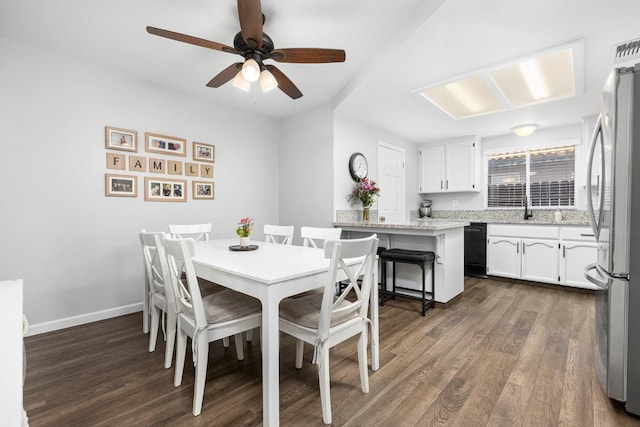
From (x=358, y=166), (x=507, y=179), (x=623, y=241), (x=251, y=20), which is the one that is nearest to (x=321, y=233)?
(x=251, y=20)

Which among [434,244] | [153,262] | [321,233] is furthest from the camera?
[434,244]

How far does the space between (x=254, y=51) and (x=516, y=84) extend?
106 inches

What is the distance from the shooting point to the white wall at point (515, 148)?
423cm

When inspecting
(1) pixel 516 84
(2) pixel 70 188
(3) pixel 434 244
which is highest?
(1) pixel 516 84

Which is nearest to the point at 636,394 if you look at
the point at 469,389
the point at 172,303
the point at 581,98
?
the point at 469,389

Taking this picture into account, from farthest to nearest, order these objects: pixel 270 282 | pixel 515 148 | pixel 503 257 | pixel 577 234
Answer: pixel 515 148 → pixel 503 257 → pixel 577 234 → pixel 270 282

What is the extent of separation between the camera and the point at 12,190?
241cm

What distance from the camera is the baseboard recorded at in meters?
2.52

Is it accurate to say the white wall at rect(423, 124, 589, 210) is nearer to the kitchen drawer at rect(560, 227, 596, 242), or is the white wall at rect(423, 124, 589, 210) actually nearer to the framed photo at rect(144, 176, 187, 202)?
the kitchen drawer at rect(560, 227, 596, 242)

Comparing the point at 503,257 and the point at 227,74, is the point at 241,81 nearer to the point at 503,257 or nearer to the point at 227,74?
the point at 227,74

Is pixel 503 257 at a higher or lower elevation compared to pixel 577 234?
lower

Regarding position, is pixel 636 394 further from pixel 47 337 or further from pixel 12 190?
pixel 12 190

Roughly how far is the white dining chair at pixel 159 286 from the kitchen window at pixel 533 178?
5.10 meters

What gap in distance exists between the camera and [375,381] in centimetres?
182
